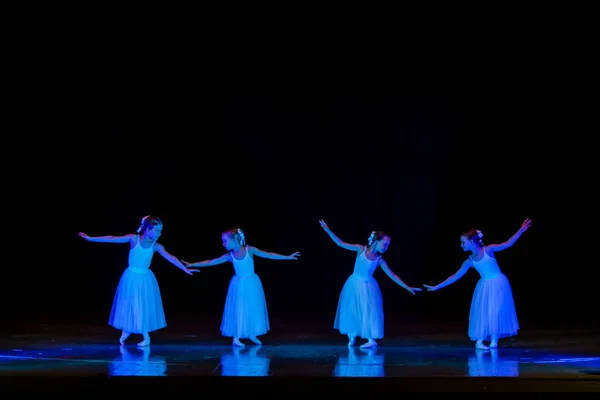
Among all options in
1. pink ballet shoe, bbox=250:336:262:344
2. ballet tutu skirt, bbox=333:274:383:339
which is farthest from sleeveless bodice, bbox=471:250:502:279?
pink ballet shoe, bbox=250:336:262:344

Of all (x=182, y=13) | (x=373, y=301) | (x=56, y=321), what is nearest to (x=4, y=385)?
(x=373, y=301)

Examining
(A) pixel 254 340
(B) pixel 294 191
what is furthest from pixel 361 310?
(B) pixel 294 191

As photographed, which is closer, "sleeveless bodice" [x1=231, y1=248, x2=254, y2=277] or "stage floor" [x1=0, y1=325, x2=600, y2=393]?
"stage floor" [x1=0, y1=325, x2=600, y2=393]

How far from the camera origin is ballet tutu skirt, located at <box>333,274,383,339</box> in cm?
737

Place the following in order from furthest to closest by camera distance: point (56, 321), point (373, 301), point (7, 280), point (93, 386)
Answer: point (7, 280) < point (56, 321) < point (373, 301) < point (93, 386)

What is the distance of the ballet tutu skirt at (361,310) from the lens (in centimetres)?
737

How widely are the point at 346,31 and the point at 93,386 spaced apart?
5817mm

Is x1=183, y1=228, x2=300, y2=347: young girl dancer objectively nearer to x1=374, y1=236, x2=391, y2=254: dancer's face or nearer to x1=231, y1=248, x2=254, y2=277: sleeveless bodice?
x1=231, y1=248, x2=254, y2=277: sleeveless bodice

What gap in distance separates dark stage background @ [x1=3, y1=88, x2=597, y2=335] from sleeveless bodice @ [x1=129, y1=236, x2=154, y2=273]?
7.25ft

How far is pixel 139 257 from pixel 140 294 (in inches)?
13.9

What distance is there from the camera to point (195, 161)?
1054 cm

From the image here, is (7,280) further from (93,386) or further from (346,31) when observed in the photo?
(93,386)

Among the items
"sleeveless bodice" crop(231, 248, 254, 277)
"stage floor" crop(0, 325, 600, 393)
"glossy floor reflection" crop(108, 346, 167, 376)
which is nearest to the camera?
"stage floor" crop(0, 325, 600, 393)

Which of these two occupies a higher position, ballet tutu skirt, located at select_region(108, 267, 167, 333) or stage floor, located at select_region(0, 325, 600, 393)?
ballet tutu skirt, located at select_region(108, 267, 167, 333)
